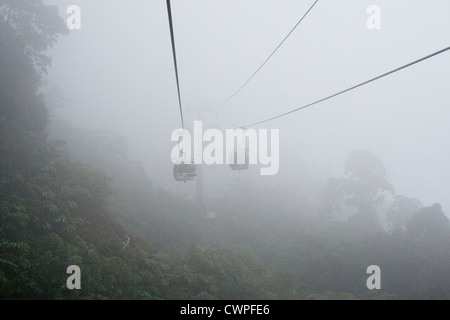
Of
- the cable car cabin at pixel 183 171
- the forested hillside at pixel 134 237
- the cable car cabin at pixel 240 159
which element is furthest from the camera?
the cable car cabin at pixel 240 159

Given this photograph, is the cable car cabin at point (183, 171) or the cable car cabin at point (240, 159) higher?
the cable car cabin at point (240, 159)

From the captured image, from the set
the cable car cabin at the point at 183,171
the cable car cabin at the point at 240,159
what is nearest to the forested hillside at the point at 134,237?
the cable car cabin at the point at 183,171

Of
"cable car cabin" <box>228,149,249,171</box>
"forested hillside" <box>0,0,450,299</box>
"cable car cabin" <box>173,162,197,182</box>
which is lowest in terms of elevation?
"forested hillside" <box>0,0,450,299</box>

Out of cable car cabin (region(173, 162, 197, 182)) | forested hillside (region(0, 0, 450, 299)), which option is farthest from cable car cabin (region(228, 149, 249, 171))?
forested hillside (region(0, 0, 450, 299))

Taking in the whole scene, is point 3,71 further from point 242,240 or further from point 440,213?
point 440,213

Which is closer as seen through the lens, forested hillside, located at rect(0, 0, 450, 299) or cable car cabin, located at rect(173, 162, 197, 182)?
forested hillside, located at rect(0, 0, 450, 299)

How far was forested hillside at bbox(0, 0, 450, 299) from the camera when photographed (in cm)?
638

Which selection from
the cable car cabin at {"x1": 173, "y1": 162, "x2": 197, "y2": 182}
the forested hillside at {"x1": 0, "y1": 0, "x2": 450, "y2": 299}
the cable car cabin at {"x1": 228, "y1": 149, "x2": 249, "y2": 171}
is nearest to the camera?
the forested hillside at {"x1": 0, "y1": 0, "x2": 450, "y2": 299}

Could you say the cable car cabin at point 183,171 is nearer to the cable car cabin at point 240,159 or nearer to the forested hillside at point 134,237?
the cable car cabin at point 240,159

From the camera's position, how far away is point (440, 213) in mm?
15789

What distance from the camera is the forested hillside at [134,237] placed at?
6.38 m

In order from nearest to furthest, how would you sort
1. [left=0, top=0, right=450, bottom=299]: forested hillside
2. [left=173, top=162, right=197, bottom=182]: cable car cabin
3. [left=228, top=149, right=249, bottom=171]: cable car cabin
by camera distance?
1. [left=0, top=0, right=450, bottom=299]: forested hillside
2. [left=173, top=162, right=197, bottom=182]: cable car cabin
3. [left=228, top=149, right=249, bottom=171]: cable car cabin

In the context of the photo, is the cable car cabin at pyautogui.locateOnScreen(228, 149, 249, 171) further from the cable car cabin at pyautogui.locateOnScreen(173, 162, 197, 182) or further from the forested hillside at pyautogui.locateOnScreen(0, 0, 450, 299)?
the forested hillside at pyautogui.locateOnScreen(0, 0, 450, 299)

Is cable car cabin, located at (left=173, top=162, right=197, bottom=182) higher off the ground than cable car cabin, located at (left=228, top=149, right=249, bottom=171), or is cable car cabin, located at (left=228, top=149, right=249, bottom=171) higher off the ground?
cable car cabin, located at (left=228, top=149, right=249, bottom=171)
